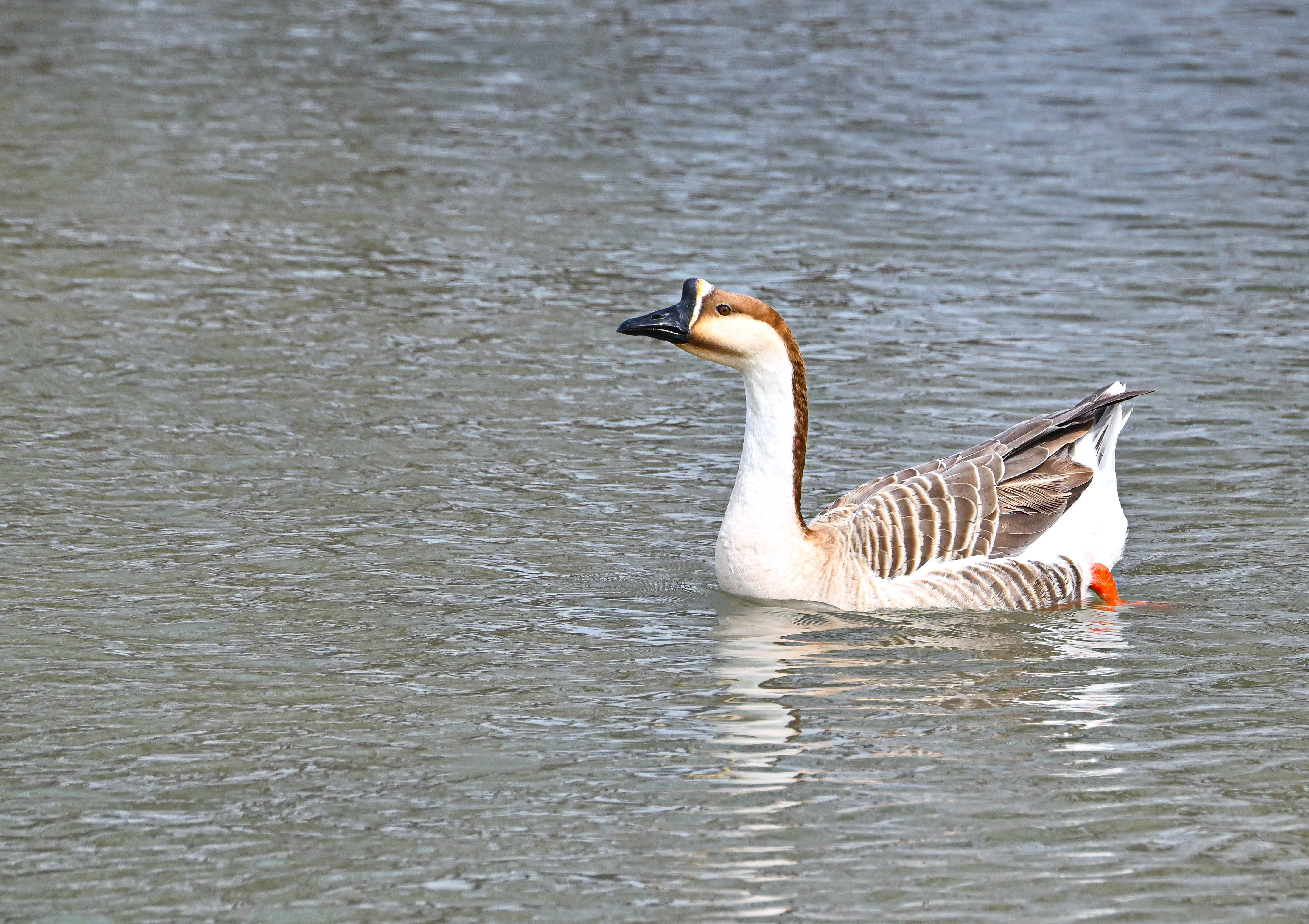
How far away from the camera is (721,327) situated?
8555mm

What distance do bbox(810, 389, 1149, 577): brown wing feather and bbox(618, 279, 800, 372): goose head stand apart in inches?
→ 40.0

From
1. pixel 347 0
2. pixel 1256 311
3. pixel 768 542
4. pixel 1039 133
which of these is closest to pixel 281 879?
pixel 768 542

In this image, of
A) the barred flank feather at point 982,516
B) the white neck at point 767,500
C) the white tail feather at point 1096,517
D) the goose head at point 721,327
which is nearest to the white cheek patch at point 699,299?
the goose head at point 721,327

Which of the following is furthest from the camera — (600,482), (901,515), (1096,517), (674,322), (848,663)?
(600,482)

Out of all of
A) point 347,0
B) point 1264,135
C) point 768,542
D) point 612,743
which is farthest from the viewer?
point 347,0

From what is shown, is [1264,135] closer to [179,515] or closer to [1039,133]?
[1039,133]

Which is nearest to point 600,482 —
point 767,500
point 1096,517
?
point 767,500

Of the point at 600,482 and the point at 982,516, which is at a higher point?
the point at 982,516

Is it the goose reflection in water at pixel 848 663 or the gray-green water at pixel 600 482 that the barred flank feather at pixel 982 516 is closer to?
the goose reflection in water at pixel 848 663

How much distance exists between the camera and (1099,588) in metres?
9.18

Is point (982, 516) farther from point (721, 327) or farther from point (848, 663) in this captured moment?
point (721, 327)

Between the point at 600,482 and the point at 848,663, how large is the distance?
2.95m

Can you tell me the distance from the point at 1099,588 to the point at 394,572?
3473 millimetres

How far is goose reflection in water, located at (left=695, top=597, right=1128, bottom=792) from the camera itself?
7.34 m
